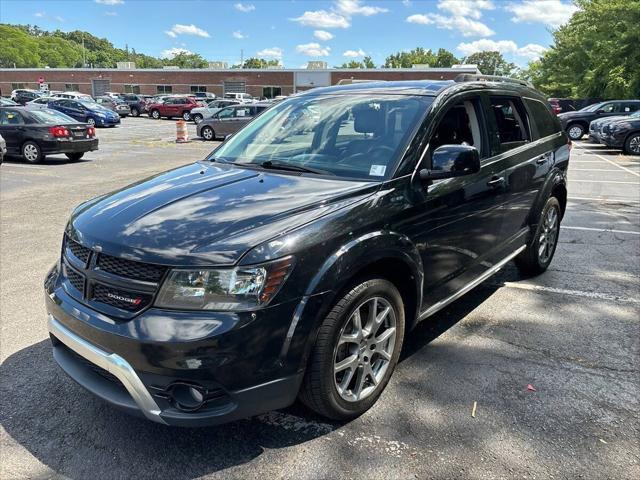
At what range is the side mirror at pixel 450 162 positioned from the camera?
3.18m

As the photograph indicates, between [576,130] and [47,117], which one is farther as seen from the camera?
[576,130]

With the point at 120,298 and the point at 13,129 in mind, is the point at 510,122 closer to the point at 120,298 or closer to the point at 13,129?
the point at 120,298

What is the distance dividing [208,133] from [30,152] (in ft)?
34.2

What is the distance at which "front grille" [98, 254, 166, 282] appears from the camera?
2406 mm

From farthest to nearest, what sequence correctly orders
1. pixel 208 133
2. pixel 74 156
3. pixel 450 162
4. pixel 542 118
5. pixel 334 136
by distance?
pixel 208 133
pixel 74 156
pixel 542 118
pixel 334 136
pixel 450 162

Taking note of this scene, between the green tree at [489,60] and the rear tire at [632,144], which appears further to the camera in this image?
the green tree at [489,60]

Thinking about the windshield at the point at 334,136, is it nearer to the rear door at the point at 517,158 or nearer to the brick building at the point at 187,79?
the rear door at the point at 517,158

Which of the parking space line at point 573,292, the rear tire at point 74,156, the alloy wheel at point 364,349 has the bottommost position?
the parking space line at point 573,292

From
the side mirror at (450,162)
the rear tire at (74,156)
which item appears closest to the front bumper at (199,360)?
the side mirror at (450,162)

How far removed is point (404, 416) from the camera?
3.00m

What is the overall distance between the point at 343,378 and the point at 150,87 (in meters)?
73.6

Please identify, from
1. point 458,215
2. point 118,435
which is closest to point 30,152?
point 118,435

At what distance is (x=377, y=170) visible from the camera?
3.20 metres

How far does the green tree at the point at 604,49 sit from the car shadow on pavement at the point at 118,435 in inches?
1493
